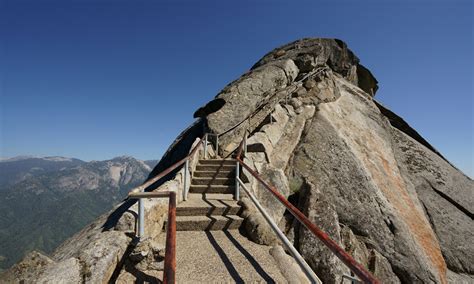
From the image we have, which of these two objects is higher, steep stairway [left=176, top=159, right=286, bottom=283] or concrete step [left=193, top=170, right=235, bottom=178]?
concrete step [left=193, top=170, right=235, bottom=178]

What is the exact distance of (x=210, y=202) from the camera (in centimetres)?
714

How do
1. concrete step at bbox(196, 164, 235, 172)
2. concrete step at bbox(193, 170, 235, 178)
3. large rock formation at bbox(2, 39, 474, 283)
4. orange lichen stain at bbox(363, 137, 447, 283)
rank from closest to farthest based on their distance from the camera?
large rock formation at bbox(2, 39, 474, 283) → concrete step at bbox(193, 170, 235, 178) → concrete step at bbox(196, 164, 235, 172) → orange lichen stain at bbox(363, 137, 447, 283)

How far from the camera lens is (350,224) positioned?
9.03m

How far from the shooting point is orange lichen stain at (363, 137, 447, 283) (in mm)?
9500

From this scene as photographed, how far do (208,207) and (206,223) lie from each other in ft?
1.95

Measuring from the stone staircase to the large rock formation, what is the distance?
0.54m

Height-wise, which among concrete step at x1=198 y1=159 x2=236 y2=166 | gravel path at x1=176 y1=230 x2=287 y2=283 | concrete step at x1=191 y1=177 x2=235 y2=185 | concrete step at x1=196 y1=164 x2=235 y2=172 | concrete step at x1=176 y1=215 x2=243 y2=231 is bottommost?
gravel path at x1=176 y1=230 x2=287 y2=283

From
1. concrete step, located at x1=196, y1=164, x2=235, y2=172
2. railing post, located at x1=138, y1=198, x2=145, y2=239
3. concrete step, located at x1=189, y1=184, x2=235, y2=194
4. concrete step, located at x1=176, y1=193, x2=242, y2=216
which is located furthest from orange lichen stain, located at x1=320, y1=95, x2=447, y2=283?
railing post, located at x1=138, y1=198, x2=145, y2=239

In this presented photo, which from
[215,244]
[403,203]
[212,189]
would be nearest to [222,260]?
[215,244]

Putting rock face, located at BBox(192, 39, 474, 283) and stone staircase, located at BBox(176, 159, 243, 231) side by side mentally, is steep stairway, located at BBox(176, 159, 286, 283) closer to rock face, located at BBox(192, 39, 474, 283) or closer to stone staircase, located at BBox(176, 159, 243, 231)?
stone staircase, located at BBox(176, 159, 243, 231)

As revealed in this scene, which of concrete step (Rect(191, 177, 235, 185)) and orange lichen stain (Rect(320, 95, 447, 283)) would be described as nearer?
concrete step (Rect(191, 177, 235, 185))

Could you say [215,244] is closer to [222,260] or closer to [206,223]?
[222,260]

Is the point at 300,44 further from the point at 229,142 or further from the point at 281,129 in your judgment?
the point at 229,142

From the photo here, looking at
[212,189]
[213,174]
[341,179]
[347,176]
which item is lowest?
[212,189]
